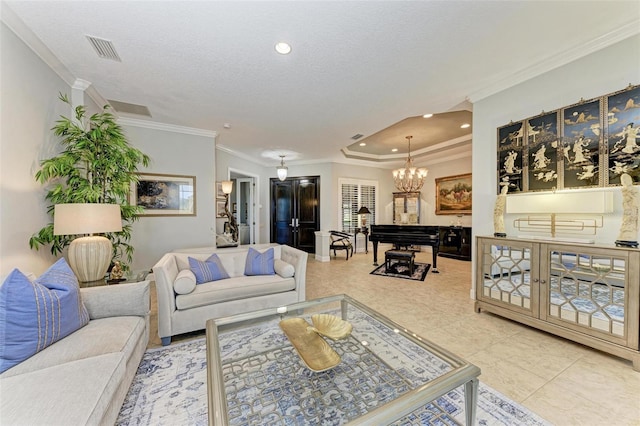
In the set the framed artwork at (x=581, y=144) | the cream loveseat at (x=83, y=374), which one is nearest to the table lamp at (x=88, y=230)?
the cream loveseat at (x=83, y=374)

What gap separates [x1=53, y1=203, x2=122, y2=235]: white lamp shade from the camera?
6.95ft

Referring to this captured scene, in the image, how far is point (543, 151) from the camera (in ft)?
8.87

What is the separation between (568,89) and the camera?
2.50 metres

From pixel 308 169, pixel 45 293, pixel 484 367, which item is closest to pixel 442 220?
pixel 308 169

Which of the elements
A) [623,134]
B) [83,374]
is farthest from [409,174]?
[83,374]

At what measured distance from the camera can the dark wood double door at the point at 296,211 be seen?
7297mm

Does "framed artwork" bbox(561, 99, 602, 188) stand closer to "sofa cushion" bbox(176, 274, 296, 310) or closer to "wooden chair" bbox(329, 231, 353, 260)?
"sofa cushion" bbox(176, 274, 296, 310)

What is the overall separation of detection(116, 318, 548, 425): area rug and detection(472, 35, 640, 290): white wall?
198 cm

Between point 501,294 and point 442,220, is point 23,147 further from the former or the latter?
point 442,220

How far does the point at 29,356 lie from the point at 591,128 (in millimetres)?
4586

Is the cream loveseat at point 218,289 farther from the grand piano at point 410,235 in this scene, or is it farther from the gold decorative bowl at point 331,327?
the grand piano at point 410,235

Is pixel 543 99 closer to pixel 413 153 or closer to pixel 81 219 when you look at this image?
pixel 413 153

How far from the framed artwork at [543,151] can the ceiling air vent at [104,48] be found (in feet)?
14.6

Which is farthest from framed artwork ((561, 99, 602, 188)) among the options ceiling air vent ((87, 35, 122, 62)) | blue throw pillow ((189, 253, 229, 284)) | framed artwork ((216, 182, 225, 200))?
framed artwork ((216, 182, 225, 200))
